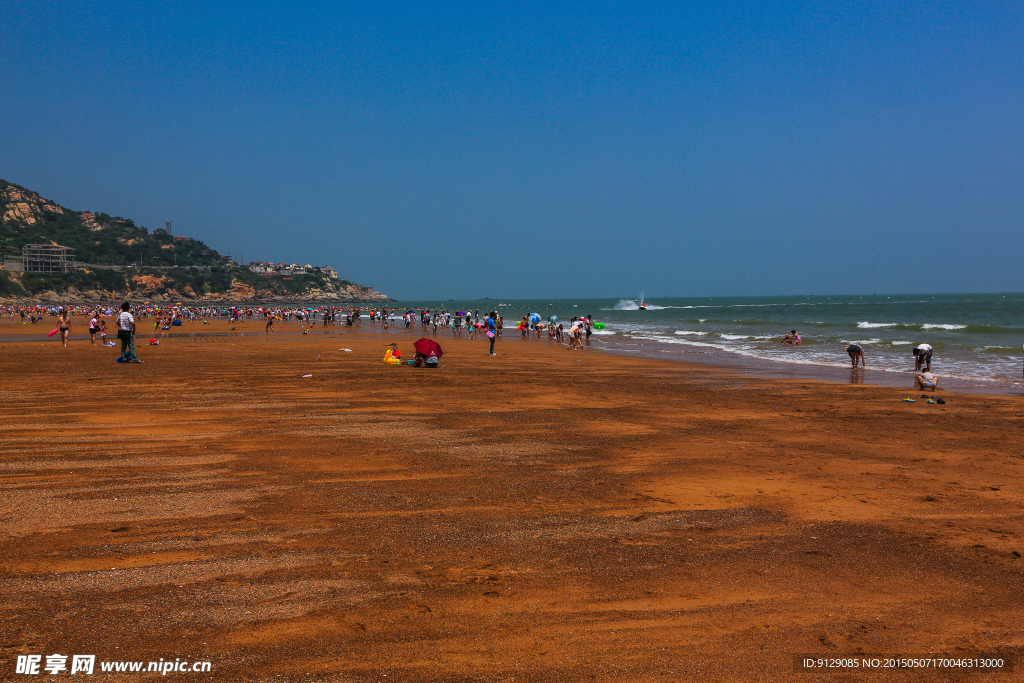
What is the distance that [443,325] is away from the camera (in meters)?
62.3

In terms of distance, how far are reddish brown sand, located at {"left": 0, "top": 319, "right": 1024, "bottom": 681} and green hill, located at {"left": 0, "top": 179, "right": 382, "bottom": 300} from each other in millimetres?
133127

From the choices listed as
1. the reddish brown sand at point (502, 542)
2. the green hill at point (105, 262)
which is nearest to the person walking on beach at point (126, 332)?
the reddish brown sand at point (502, 542)

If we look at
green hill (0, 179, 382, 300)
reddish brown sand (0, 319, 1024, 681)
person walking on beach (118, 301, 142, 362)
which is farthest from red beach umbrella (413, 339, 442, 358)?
green hill (0, 179, 382, 300)

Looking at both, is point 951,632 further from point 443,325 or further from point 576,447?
point 443,325

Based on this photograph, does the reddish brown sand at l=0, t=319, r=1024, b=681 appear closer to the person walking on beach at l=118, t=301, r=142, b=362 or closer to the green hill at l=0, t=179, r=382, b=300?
the person walking on beach at l=118, t=301, r=142, b=362

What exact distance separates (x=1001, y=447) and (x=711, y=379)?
30.8 feet

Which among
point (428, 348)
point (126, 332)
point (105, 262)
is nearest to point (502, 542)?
point (428, 348)

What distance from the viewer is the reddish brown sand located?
3719mm

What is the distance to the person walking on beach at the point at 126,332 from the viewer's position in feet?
65.8

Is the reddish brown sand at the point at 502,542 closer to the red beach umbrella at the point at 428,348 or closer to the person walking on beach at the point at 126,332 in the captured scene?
the red beach umbrella at the point at 428,348

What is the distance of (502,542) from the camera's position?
17.7 ft

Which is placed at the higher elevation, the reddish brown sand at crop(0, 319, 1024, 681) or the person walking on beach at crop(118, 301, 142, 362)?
the person walking on beach at crop(118, 301, 142, 362)

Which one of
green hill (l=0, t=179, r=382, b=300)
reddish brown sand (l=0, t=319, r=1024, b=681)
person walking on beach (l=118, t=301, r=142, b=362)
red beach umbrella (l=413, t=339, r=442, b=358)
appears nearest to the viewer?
reddish brown sand (l=0, t=319, r=1024, b=681)

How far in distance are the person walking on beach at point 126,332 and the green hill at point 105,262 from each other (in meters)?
117
